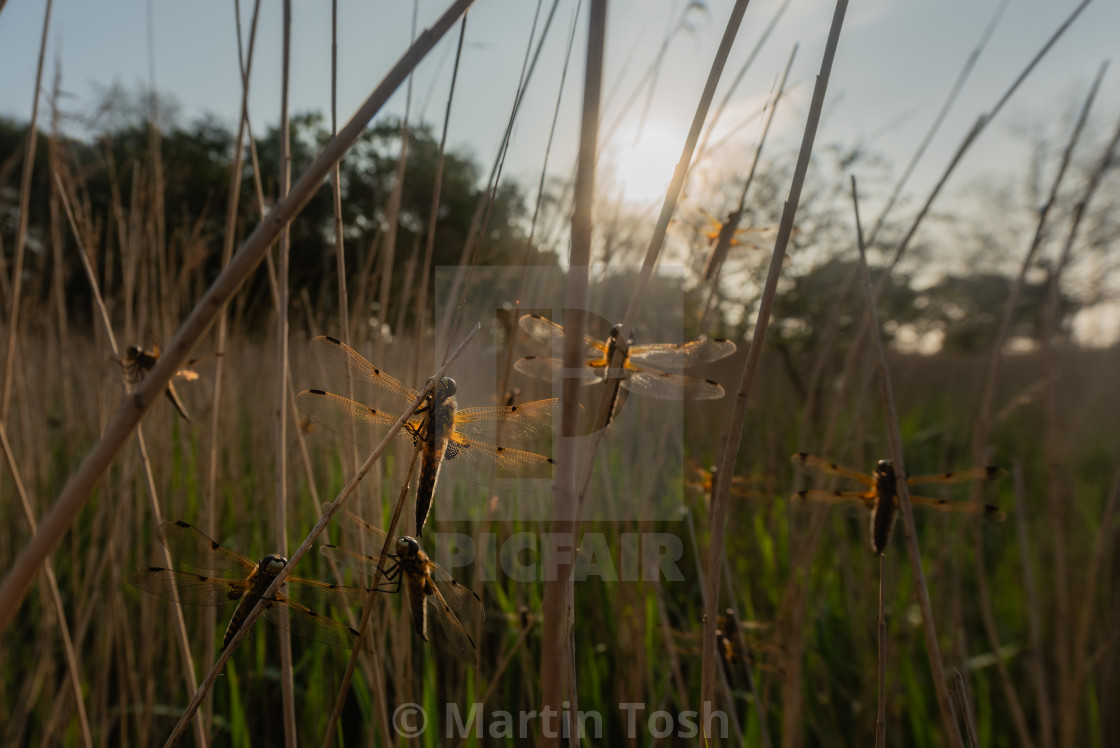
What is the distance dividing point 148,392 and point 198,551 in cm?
50

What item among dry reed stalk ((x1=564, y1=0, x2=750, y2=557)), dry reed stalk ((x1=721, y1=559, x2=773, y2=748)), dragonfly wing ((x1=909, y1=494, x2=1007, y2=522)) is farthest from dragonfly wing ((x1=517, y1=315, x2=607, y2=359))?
dragonfly wing ((x1=909, y1=494, x2=1007, y2=522))

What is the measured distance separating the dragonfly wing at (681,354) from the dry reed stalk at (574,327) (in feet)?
2.05

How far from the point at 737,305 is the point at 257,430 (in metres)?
1.60

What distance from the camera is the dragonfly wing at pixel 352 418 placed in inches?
28.3

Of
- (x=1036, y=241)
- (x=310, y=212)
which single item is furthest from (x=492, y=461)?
(x=310, y=212)

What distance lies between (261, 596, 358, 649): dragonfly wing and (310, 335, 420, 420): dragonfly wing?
0.26 metres

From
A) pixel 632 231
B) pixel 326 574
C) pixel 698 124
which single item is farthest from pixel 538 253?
pixel 326 574

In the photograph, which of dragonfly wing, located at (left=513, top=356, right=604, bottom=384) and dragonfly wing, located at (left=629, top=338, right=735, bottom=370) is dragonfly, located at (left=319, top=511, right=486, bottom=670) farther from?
dragonfly wing, located at (left=629, top=338, right=735, bottom=370)

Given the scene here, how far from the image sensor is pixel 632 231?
1.40m

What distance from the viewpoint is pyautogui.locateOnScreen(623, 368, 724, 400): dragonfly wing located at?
40.6 inches

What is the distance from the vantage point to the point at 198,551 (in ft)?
2.47

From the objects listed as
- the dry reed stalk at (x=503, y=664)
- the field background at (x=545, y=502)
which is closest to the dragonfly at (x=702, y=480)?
the field background at (x=545, y=502)

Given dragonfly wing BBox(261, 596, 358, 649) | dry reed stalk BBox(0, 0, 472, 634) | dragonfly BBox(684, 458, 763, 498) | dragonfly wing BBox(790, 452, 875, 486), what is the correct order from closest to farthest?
dry reed stalk BBox(0, 0, 472, 634)
dragonfly wing BBox(261, 596, 358, 649)
dragonfly wing BBox(790, 452, 875, 486)
dragonfly BBox(684, 458, 763, 498)

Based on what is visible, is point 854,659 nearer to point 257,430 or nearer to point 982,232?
point 257,430
